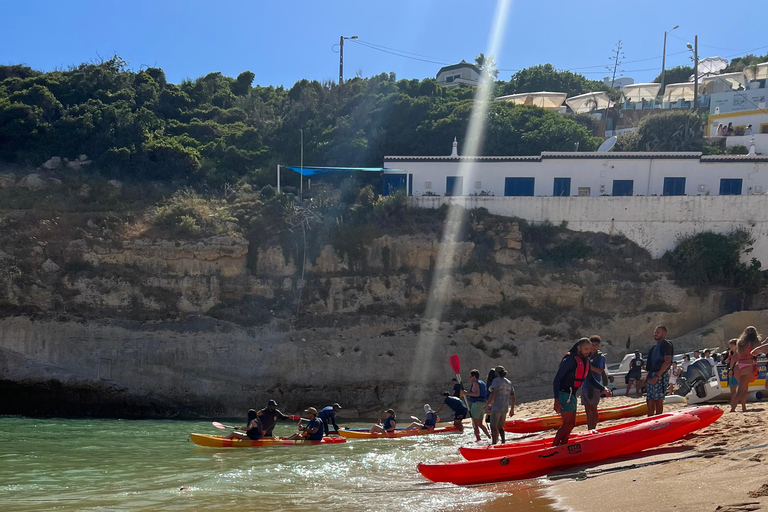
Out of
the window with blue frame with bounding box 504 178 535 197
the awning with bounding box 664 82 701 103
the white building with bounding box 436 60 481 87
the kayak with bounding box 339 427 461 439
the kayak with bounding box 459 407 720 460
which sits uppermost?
the white building with bounding box 436 60 481 87

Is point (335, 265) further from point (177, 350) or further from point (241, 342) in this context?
point (177, 350)

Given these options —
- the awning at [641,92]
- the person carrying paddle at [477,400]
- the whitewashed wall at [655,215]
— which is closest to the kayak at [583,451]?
the person carrying paddle at [477,400]

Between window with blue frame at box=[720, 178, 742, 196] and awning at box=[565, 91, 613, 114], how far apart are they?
21.4 m

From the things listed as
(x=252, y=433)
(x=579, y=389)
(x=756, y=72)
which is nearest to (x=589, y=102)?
(x=756, y=72)

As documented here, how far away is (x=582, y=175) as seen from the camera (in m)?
28.8

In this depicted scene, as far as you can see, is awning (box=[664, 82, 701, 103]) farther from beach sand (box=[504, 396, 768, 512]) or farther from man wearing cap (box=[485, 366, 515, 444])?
beach sand (box=[504, 396, 768, 512])

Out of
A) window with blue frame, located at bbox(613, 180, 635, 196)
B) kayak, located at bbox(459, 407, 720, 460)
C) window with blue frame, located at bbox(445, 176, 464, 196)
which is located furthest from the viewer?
window with blue frame, located at bbox(445, 176, 464, 196)

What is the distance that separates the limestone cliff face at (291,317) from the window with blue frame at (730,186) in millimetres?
5191

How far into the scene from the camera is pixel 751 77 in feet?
158

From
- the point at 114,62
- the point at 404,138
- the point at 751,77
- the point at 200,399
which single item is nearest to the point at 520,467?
the point at 200,399

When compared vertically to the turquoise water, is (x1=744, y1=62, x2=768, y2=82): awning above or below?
above

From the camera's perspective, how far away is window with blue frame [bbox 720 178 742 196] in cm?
2828

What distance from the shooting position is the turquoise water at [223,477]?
366 inches

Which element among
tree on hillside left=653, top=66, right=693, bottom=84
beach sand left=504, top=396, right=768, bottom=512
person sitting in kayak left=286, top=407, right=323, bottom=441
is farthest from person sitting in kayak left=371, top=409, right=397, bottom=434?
tree on hillside left=653, top=66, right=693, bottom=84
